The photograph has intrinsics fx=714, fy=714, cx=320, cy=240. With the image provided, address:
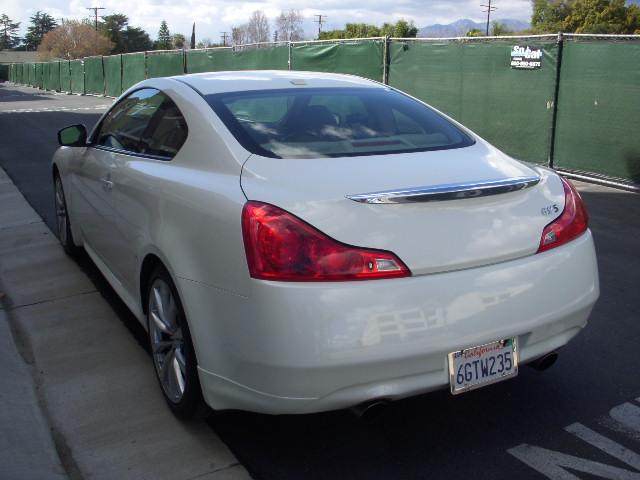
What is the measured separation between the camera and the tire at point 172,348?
3.20 m

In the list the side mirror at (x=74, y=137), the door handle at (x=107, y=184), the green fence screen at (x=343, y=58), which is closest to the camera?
the door handle at (x=107, y=184)

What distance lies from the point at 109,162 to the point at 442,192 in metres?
2.42

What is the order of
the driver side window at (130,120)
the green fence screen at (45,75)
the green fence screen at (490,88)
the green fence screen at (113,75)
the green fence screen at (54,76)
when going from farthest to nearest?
the green fence screen at (45,75) → the green fence screen at (54,76) → the green fence screen at (113,75) → the green fence screen at (490,88) → the driver side window at (130,120)

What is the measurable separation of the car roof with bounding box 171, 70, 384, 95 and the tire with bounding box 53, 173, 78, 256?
2.48 m

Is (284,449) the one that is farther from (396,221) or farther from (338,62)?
(338,62)

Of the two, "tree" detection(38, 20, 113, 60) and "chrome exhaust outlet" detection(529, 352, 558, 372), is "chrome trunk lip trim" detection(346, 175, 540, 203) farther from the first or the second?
"tree" detection(38, 20, 113, 60)

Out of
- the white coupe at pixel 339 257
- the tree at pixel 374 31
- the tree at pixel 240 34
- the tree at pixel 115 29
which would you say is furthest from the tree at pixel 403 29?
the white coupe at pixel 339 257

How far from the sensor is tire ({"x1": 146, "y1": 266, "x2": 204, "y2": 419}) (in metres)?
3.20

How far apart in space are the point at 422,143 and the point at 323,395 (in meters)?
1.42

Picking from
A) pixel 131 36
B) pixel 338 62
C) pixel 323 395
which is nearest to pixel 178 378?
pixel 323 395

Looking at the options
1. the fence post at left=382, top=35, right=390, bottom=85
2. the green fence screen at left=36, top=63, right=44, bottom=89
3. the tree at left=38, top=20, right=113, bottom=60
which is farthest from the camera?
the tree at left=38, top=20, right=113, bottom=60

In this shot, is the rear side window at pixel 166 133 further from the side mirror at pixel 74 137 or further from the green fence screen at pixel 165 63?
the green fence screen at pixel 165 63

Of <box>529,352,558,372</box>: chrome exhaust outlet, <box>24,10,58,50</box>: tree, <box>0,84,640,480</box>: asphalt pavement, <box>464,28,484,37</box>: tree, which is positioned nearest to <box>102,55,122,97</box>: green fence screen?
<box>464,28,484,37</box>: tree

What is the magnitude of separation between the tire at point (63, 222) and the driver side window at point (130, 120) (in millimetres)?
1326
